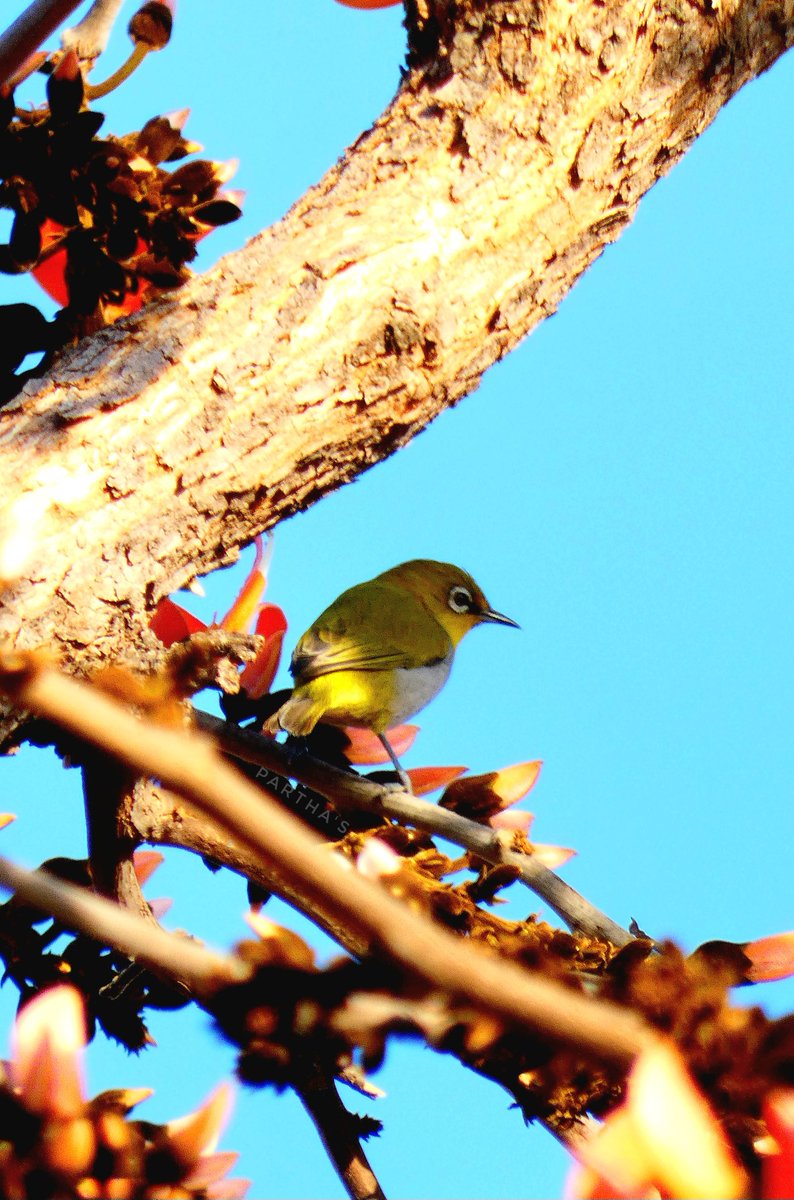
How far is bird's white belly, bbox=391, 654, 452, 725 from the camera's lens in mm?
4438

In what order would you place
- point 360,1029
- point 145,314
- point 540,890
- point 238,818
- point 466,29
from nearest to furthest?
point 238,818, point 360,1029, point 540,890, point 145,314, point 466,29

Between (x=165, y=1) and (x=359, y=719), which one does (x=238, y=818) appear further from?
(x=359, y=719)

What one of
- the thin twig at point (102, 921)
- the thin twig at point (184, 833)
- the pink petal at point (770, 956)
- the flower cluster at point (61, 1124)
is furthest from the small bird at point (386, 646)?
the thin twig at point (102, 921)

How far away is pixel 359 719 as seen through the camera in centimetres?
428

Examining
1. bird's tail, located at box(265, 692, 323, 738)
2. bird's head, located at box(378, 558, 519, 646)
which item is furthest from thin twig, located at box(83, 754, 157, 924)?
bird's head, located at box(378, 558, 519, 646)

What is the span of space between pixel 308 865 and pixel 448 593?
16.4 ft

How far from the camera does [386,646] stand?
4500mm

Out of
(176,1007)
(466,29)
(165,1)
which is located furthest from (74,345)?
(176,1007)

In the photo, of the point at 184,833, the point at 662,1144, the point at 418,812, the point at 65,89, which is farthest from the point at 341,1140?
the point at 65,89

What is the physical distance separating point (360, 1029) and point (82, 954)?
1.44m

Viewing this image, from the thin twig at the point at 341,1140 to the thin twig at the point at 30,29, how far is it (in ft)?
5.45

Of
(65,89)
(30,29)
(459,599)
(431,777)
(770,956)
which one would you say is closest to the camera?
(770,956)

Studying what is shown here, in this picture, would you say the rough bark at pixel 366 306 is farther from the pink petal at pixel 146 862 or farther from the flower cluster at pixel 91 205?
the pink petal at pixel 146 862

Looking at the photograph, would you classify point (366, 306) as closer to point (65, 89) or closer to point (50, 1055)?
point (65, 89)
